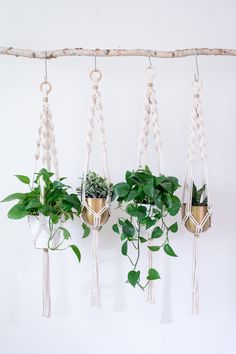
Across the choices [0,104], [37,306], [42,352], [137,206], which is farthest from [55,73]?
[42,352]

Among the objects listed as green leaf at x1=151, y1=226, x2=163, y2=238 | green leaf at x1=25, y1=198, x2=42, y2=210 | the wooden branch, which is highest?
the wooden branch

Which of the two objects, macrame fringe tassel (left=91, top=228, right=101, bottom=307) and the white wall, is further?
the white wall

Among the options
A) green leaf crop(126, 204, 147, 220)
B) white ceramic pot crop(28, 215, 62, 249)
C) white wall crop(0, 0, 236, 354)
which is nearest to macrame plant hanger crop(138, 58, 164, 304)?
green leaf crop(126, 204, 147, 220)

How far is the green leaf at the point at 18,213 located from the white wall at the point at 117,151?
275 millimetres

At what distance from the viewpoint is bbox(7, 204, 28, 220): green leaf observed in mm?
1154

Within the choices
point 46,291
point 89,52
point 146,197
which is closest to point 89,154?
point 146,197

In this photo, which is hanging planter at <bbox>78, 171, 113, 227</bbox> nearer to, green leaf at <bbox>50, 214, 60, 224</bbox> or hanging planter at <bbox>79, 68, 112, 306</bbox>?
hanging planter at <bbox>79, 68, 112, 306</bbox>

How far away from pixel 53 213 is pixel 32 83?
1.72 feet

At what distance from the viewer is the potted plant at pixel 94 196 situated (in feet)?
4.01

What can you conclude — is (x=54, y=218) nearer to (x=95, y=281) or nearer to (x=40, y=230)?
(x=40, y=230)

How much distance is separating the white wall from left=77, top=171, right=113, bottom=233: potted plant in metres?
0.21

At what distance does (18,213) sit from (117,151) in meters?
0.46

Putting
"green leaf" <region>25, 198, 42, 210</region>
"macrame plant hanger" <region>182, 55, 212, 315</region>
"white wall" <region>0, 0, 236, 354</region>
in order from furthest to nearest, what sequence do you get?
"white wall" <region>0, 0, 236, 354</region>, "macrame plant hanger" <region>182, 55, 212, 315</region>, "green leaf" <region>25, 198, 42, 210</region>

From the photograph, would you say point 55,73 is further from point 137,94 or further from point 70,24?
point 137,94
